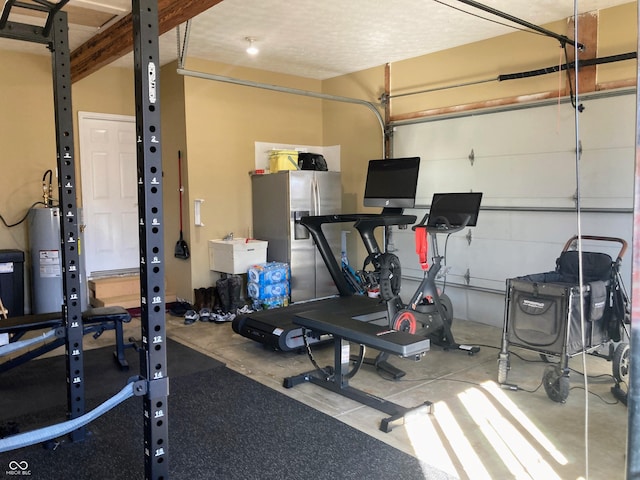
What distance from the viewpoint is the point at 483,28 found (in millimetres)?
5215

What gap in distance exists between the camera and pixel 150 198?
1805 mm

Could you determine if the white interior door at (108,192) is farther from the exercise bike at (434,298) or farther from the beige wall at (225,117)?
the exercise bike at (434,298)

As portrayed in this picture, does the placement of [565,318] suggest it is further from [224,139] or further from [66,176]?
[224,139]

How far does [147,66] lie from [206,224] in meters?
4.83

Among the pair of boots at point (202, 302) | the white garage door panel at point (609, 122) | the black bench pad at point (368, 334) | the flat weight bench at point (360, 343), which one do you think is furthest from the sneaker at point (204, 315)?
the white garage door panel at point (609, 122)

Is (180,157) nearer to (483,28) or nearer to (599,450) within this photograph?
(483,28)

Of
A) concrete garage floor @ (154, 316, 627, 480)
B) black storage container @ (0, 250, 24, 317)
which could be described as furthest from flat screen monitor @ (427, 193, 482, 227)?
black storage container @ (0, 250, 24, 317)

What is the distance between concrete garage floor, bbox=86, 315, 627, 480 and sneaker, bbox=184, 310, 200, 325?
88 cm

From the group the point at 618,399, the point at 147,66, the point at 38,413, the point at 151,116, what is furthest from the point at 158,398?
the point at 618,399

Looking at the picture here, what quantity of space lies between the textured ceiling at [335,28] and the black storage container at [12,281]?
7.68 ft

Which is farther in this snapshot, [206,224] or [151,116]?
[206,224]

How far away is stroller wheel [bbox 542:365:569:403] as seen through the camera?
3493 millimetres

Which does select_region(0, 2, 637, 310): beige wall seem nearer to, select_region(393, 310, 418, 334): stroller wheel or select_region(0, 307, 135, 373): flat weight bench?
select_region(0, 307, 135, 373): flat weight bench

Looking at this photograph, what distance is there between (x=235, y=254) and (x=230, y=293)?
1.57ft
